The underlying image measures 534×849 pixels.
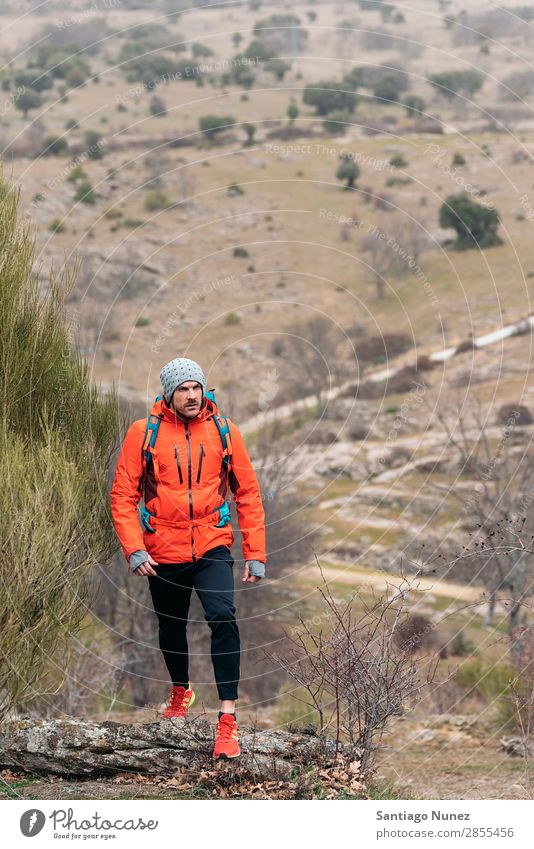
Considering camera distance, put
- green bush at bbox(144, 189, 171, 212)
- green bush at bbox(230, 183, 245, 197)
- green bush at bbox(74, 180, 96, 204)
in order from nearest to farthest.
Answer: green bush at bbox(230, 183, 245, 197), green bush at bbox(74, 180, 96, 204), green bush at bbox(144, 189, 171, 212)

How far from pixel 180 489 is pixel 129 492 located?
343mm

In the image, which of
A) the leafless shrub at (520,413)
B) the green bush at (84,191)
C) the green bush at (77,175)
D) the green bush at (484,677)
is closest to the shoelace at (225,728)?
the green bush at (484,677)

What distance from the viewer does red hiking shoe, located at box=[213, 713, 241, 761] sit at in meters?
7.92

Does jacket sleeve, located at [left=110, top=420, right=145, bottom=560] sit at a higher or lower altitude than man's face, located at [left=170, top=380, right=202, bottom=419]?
lower

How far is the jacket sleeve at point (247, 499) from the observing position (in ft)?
25.8

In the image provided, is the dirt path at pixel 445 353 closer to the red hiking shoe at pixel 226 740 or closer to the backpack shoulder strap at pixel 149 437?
the red hiking shoe at pixel 226 740

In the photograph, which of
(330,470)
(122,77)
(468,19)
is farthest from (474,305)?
(468,19)

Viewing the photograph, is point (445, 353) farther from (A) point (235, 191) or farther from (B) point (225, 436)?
(B) point (225, 436)

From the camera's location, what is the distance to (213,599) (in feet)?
25.3

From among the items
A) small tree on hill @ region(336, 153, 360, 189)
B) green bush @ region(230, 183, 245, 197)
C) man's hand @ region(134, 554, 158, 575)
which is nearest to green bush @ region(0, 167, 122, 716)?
man's hand @ region(134, 554, 158, 575)

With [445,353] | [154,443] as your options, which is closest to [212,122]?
[445,353]

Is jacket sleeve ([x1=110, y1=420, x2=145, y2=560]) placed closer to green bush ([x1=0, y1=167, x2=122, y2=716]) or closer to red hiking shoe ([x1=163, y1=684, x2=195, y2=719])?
green bush ([x1=0, y1=167, x2=122, y2=716])

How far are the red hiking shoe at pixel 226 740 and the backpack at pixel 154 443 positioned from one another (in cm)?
135

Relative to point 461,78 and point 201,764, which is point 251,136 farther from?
point 201,764
